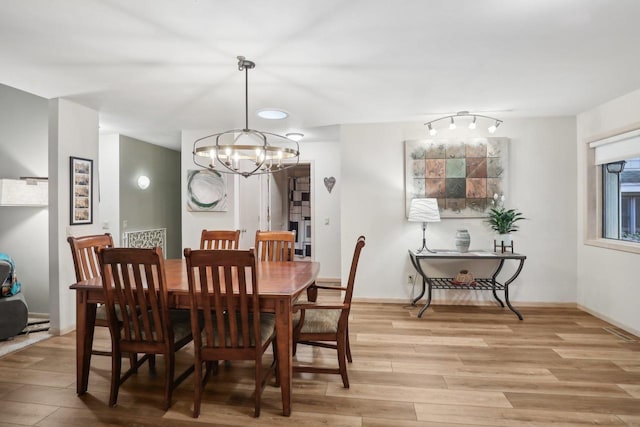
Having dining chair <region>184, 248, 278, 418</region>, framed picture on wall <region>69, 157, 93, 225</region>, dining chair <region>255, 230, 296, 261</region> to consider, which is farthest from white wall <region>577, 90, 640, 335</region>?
framed picture on wall <region>69, 157, 93, 225</region>

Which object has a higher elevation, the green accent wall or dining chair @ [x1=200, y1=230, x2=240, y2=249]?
the green accent wall

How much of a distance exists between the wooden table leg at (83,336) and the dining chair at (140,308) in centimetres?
26

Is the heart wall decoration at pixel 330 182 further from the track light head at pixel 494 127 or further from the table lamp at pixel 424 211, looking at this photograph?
the track light head at pixel 494 127

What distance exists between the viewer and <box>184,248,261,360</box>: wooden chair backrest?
1.91 meters

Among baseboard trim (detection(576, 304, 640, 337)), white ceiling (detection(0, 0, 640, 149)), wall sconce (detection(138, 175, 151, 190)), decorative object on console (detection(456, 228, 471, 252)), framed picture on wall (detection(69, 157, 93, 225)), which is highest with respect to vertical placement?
white ceiling (detection(0, 0, 640, 149))

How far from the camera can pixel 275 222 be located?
629cm

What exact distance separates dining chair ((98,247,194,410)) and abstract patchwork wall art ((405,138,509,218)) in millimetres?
3163

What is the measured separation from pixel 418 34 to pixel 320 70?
834mm

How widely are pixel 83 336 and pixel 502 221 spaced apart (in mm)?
4076

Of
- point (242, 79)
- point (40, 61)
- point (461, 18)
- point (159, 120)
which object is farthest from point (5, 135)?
point (461, 18)

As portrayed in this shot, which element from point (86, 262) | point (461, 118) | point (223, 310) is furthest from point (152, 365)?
point (461, 118)

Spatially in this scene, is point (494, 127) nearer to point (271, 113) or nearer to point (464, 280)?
point (464, 280)

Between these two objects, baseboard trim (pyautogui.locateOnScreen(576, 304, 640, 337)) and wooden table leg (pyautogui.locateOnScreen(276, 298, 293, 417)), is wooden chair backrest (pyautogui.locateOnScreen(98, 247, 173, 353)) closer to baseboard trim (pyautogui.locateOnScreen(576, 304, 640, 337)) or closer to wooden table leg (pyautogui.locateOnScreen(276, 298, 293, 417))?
wooden table leg (pyautogui.locateOnScreen(276, 298, 293, 417))

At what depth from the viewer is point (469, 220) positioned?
4391mm
